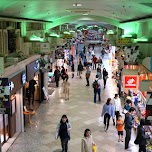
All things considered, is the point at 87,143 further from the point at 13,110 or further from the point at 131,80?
the point at 131,80

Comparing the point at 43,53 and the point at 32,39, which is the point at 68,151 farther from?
the point at 32,39

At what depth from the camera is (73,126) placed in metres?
12.0

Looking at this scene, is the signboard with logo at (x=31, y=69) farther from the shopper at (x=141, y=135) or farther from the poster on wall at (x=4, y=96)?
the shopper at (x=141, y=135)

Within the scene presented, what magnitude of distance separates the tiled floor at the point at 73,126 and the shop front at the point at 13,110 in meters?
0.38

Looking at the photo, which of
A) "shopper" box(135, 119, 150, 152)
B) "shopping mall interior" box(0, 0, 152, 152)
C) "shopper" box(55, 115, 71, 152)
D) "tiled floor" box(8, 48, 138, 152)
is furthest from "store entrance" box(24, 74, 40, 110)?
"shopper" box(135, 119, 150, 152)

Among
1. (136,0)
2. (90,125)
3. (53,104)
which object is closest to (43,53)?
(53,104)

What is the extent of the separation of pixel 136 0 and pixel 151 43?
4.88m

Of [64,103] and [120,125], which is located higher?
[120,125]

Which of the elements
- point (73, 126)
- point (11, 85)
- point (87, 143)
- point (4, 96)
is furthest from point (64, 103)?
point (87, 143)

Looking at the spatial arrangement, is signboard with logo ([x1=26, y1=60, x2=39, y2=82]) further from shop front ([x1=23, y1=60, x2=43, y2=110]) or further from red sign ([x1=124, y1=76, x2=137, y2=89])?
red sign ([x1=124, y1=76, x2=137, y2=89])

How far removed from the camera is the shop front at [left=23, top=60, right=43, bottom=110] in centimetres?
1268

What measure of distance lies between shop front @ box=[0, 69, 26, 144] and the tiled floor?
1.24 feet

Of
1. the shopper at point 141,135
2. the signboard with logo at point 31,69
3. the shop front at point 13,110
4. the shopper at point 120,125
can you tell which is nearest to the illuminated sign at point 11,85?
the shop front at point 13,110

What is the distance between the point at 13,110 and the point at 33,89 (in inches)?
159
